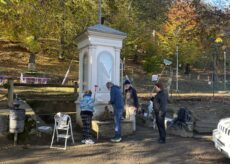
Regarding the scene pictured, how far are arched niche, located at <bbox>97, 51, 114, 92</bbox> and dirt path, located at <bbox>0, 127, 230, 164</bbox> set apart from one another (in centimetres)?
251

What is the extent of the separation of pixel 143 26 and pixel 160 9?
11.3 m

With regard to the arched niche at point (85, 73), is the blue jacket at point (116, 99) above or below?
below

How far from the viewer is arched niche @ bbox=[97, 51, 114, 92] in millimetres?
13648

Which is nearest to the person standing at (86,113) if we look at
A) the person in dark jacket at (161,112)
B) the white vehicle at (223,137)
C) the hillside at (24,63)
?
the person in dark jacket at (161,112)

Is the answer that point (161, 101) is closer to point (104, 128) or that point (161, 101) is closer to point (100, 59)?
A: point (104, 128)

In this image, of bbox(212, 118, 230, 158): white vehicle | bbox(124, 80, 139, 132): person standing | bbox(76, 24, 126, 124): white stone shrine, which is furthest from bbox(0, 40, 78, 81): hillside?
bbox(212, 118, 230, 158): white vehicle

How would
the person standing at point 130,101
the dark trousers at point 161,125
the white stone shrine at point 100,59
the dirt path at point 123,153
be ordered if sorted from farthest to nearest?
the white stone shrine at point 100,59 < the person standing at point 130,101 < the dark trousers at point 161,125 < the dirt path at point 123,153

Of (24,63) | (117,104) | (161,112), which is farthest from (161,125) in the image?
(24,63)

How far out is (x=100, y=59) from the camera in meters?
13.6

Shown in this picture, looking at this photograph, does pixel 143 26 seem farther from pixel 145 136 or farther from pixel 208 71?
pixel 145 136

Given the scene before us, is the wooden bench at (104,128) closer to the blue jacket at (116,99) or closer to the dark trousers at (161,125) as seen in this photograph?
the blue jacket at (116,99)

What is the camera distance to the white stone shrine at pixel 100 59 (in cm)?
1339

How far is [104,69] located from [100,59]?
0.38 metres

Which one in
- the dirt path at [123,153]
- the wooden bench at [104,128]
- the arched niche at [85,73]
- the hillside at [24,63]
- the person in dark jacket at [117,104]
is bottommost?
the dirt path at [123,153]
